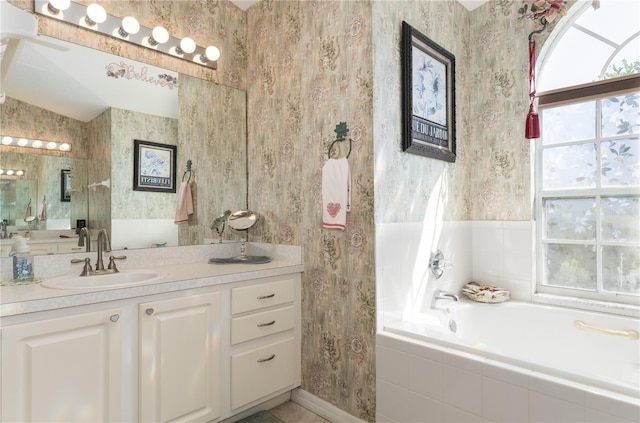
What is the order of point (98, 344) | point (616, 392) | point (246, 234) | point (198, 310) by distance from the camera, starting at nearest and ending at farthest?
point (616, 392)
point (98, 344)
point (198, 310)
point (246, 234)

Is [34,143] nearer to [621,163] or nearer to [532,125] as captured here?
[532,125]

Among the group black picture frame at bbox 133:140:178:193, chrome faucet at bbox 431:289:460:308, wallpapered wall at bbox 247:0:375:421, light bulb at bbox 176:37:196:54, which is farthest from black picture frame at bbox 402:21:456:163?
black picture frame at bbox 133:140:178:193

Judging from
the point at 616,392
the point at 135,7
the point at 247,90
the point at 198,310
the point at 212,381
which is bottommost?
the point at 212,381

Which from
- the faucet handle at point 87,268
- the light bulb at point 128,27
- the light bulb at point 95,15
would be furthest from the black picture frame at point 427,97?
the faucet handle at point 87,268

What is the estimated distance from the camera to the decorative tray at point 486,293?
248 centimetres

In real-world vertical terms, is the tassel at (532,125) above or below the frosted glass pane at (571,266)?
above

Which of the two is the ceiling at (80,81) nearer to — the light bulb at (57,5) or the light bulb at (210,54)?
the light bulb at (57,5)

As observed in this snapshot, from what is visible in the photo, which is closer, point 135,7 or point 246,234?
point 135,7

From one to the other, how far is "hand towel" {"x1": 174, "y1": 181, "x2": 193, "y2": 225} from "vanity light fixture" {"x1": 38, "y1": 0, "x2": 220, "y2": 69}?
85cm

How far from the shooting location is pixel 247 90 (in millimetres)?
2715

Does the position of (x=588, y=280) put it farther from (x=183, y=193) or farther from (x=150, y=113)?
(x=150, y=113)

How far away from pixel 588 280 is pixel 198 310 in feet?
7.79

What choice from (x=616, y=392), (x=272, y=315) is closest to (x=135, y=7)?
(x=272, y=315)

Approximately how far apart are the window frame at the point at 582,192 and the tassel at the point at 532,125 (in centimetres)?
26
